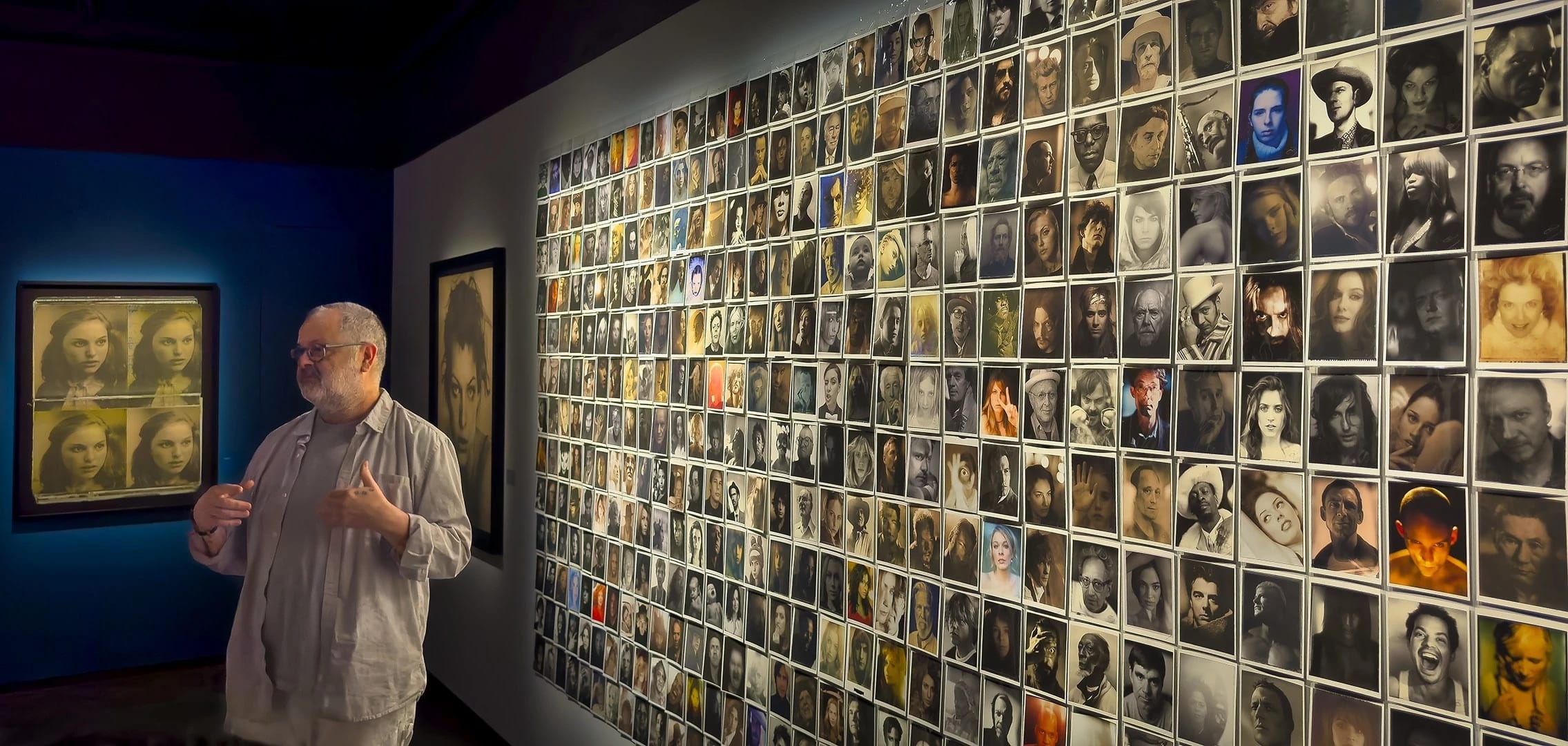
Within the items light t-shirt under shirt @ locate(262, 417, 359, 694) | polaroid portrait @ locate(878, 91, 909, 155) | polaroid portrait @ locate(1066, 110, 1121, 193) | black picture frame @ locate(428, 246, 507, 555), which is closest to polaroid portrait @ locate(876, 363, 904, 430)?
polaroid portrait @ locate(878, 91, 909, 155)

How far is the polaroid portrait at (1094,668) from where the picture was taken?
208 cm

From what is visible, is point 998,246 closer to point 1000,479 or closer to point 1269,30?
point 1000,479

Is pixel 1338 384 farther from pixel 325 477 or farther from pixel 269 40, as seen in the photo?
pixel 269 40

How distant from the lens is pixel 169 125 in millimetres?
6941

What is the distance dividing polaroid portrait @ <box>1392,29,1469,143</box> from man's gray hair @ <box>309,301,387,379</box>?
2.56 m

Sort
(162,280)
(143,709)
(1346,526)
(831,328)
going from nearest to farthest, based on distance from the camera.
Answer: (1346,526), (831,328), (143,709), (162,280)

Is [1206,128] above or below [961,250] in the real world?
above

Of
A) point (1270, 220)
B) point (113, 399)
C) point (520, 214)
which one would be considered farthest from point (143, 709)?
point (1270, 220)

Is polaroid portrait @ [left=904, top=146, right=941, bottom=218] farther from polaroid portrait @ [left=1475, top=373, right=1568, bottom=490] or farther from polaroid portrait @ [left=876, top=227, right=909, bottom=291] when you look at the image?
polaroid portrait @ [left=1475, top=373, right=1568, bottom=490]

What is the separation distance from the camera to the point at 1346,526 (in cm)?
169

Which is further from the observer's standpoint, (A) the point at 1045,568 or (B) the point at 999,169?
(B) the point at 999,169

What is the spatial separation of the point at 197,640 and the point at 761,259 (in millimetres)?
5805

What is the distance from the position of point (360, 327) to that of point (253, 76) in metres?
4.97

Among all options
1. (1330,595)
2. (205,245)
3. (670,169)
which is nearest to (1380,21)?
(1330,595)
